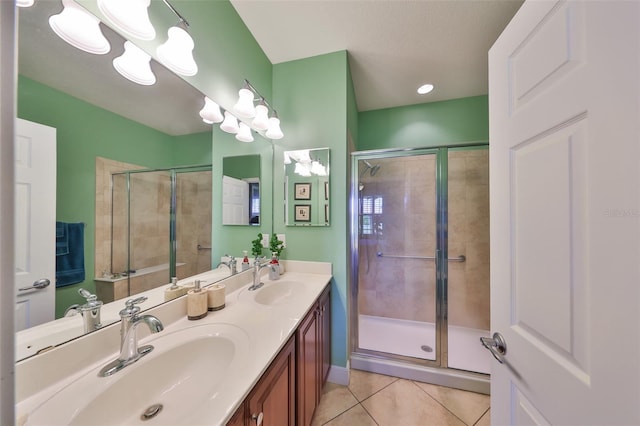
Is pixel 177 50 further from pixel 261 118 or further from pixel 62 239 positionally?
pixel 62 239

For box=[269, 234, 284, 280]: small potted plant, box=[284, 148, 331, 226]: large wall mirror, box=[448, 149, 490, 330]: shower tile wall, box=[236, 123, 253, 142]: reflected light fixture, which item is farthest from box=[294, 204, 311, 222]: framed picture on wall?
box=[448, 149, 490, 330]: shower tile wall

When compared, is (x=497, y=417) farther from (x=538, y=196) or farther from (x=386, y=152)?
(x=386, y=152)

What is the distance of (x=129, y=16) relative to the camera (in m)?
0.80

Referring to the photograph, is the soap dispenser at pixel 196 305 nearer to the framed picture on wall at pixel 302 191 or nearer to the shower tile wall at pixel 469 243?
the framed picture on wall at pixel 302 191

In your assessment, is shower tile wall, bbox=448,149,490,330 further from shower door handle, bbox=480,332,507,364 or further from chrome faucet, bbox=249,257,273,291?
chrome faucet, bbox=249,257,273,291

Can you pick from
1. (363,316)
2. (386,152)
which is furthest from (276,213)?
(363,316)

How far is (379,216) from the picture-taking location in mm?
2465

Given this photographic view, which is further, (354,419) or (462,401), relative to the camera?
(462,401)

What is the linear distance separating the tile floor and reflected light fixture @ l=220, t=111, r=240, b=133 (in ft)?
6.51

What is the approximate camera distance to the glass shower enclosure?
0.82 metres

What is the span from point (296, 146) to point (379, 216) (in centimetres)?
123

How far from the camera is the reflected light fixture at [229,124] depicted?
4.58 feet

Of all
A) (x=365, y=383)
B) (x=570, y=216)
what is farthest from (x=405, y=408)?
(x=570, y=216)

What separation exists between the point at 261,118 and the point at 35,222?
1309mm
